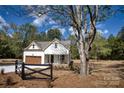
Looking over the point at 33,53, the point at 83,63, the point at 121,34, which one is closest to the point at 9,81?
the point at 33,53

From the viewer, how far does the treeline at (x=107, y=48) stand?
9852mm

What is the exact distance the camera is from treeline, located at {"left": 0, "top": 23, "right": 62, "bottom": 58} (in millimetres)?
9609

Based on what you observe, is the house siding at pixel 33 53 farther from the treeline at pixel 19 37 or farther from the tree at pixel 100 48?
the tree at pixel 100 48

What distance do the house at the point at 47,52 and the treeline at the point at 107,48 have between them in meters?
0.39

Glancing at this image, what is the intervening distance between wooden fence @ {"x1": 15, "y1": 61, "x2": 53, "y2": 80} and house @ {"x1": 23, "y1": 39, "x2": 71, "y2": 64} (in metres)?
0.15

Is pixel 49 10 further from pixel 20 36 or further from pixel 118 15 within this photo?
pixel 118 15

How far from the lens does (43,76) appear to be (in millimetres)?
9812

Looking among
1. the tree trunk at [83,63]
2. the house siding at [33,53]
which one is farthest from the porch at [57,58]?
the tree trunk at [83,63]

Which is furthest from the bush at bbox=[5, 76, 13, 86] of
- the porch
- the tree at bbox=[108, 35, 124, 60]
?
the tree at bbox=[108, 35, 124, 60]

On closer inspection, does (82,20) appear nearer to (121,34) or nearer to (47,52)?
(121,34)

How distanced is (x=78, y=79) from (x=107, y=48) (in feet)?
4.63

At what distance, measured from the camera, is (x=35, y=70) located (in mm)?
9859

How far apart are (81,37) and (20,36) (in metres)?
2.12

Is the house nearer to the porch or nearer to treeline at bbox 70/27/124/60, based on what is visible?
the porch
